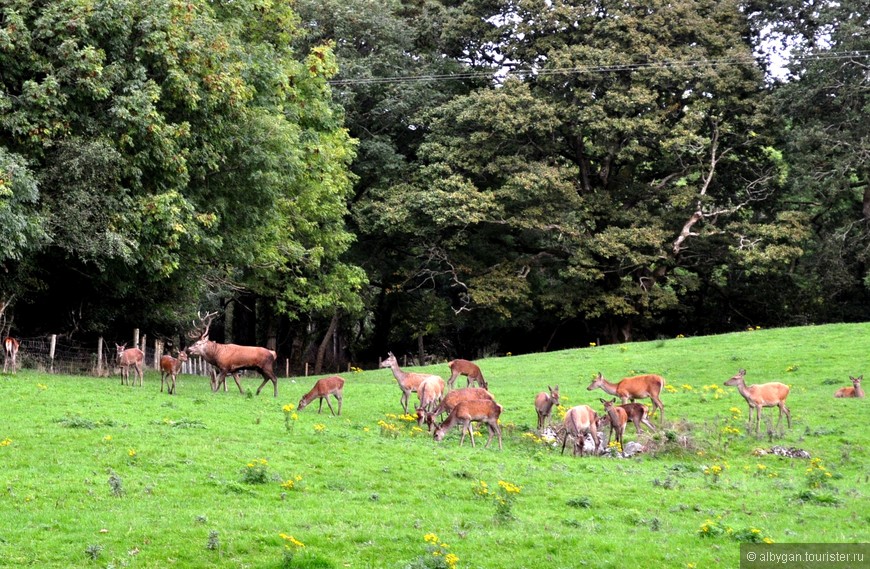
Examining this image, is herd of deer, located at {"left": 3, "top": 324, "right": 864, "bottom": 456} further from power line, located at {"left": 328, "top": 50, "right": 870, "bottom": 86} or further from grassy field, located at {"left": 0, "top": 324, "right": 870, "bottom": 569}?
power line, located at {"left": 328, "top": 50, "right": 870, "bottom": 86}

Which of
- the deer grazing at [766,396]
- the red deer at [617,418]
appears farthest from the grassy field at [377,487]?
the red deer at [617,418]

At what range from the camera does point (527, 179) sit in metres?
40.8

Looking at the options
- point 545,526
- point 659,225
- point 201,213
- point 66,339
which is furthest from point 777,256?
point 545,526

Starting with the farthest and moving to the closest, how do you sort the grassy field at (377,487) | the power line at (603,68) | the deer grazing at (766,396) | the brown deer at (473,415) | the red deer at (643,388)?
the power line at (603,68), the red deer at (643,388), the deer grazing at (766,396), the brown deer at (473,415), the grassy field at (377,487)

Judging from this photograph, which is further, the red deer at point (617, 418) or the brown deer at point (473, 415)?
the red deer at point (617, 418)

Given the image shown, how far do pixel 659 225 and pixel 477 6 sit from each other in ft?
40.1

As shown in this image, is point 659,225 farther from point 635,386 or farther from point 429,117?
point 635,386

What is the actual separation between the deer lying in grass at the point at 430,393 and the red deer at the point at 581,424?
3.77m

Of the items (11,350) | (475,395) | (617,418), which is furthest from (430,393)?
(11,350)

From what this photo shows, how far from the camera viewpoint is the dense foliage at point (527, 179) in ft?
110

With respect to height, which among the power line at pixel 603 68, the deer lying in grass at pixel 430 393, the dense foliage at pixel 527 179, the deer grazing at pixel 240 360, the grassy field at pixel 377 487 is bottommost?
the grassy field at pixel 377 487

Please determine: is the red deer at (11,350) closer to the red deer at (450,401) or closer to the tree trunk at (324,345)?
the red deer at (450,401)

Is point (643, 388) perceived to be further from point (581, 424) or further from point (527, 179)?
point (527, 179)

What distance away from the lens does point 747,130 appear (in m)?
42.2
